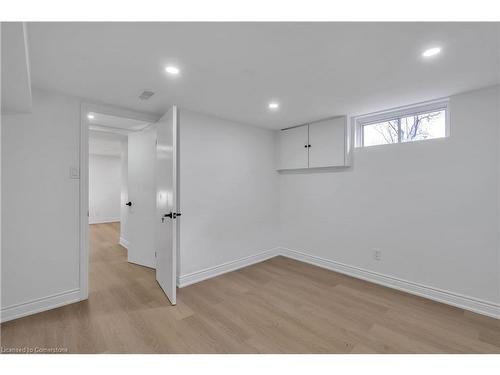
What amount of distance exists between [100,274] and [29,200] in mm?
1470

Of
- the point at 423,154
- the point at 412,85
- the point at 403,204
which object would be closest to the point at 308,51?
the point at 412,85

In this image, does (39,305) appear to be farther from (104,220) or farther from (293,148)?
(104,220)

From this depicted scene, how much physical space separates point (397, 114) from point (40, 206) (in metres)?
4.05

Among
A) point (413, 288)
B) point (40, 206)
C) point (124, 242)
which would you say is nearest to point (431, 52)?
point (413, 288)

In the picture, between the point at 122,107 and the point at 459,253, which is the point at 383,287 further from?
the point at 122,107

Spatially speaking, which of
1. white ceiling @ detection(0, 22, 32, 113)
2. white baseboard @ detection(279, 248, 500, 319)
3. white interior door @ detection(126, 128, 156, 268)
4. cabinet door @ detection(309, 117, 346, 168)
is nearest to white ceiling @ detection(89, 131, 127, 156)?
white interior door @ detection(126, 128, 156, 268)

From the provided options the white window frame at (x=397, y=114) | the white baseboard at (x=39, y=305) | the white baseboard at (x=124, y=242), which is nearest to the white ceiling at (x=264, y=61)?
the white window frame at (x=397, y=114)

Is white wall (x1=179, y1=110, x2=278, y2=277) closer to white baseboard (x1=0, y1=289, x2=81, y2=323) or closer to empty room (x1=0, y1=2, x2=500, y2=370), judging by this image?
empty room (x1=0, y1=2, x2=500, y2=370)

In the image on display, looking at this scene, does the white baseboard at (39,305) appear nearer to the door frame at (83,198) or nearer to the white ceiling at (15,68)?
the door frame at (83,198)

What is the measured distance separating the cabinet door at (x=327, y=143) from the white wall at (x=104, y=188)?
6.03 metres

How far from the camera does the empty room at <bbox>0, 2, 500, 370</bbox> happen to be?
5.32 ft

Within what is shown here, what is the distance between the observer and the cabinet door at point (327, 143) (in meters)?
3.23

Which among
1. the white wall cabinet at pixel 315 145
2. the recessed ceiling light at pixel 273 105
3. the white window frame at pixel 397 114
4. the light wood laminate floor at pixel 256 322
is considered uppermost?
the recessed ceiling light at pixel 273 105

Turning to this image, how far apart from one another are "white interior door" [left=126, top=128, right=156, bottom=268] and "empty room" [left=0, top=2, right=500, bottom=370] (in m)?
0.03
